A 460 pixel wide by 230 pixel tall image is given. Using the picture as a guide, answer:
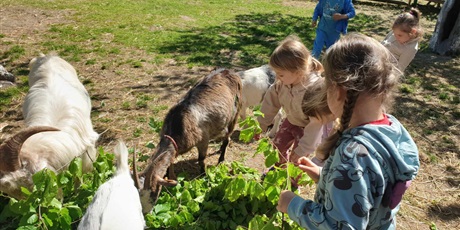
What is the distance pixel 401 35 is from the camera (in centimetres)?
514

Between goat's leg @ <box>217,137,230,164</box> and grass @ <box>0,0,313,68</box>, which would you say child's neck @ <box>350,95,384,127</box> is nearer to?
goat's leg @ <box>217,137,230,164</box>

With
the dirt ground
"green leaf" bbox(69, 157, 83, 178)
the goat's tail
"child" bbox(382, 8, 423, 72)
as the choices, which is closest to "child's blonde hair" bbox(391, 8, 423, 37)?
"child" bbox(382, 8, 423, 72)

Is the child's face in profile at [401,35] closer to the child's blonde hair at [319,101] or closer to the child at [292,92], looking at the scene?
the child at [292,92]

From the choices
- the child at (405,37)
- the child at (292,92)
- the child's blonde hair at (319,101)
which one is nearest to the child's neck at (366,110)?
the child's blonde hair at (319,101)

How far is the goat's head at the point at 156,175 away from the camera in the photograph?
9.61ft

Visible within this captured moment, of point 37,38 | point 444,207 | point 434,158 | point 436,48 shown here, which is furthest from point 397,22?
point 37,38

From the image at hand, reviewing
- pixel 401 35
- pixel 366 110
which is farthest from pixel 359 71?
pixel 401 35

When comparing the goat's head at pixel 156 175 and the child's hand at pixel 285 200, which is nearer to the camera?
the child's hand at pixel 285 200

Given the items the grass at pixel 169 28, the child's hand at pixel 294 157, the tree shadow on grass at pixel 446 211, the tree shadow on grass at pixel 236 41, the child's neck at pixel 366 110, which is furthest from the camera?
the grass at pixel 169 28

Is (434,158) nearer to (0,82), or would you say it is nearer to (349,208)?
(349,208)

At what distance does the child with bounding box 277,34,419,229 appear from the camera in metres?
1.41

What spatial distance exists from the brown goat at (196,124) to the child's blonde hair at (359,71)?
6.04 ft

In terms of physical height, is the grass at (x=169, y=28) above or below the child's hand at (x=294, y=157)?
below

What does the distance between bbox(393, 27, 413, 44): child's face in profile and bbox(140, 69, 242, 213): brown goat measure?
254cm
